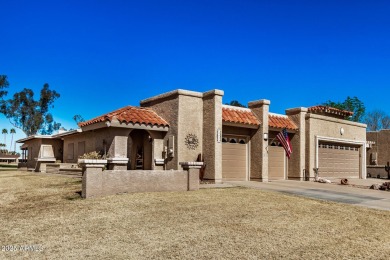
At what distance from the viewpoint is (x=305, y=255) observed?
660 centimetres

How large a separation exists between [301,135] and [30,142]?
24594 millimetres

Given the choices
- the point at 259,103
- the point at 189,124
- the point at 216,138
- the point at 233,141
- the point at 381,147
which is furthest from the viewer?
the point at 381,147

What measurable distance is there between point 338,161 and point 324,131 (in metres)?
2.96

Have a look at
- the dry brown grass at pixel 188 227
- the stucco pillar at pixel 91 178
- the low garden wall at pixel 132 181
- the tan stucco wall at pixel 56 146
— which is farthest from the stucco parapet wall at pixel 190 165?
the tan stucco wall at pixel 56 146

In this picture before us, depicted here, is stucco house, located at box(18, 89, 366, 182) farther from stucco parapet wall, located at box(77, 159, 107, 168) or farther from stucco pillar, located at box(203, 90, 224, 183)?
stucco parapet wall, located at box(77, 159, 107, 168)

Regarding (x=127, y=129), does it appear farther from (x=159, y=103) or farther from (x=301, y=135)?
(x=301, y=135)

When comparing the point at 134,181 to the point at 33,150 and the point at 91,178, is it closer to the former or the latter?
the point at 91,178

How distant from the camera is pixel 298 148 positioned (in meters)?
21.6

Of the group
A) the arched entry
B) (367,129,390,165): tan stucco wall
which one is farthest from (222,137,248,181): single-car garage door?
(367,129,390,165): tan stucco wall

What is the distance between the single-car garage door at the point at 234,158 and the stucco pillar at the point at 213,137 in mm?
1407

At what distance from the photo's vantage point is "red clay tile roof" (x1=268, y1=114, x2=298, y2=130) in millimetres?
20703

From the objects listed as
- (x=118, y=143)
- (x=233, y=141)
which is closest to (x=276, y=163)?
(x=233, y=141)

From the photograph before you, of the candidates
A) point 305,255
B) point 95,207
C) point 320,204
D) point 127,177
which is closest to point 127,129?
point 127,177

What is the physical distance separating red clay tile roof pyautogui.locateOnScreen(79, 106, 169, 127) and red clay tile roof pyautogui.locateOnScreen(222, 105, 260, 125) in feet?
10.5
